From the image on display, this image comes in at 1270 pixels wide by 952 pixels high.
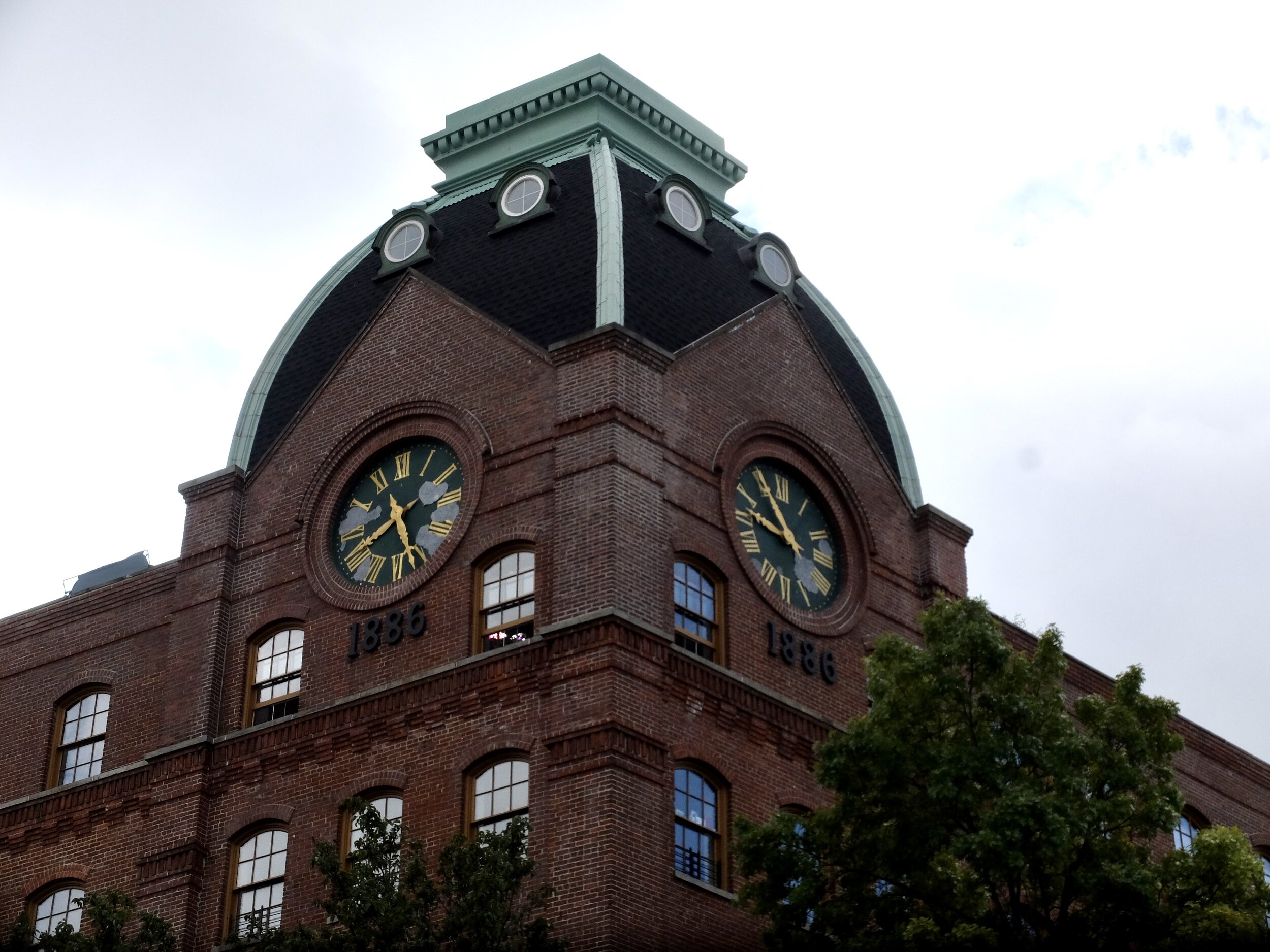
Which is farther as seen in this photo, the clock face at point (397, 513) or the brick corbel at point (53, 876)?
the brick corbel at point (53, 876)

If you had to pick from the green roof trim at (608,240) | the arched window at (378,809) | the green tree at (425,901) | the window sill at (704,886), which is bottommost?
the green tree at (425,901)

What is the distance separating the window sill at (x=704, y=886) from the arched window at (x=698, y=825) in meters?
0.10

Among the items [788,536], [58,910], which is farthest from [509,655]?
[58,910]

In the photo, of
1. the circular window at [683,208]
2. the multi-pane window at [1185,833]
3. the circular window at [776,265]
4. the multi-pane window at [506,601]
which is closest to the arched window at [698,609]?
the multi-pane window at [506,601]

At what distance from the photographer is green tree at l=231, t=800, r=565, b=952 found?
1215 inches

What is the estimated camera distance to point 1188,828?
156 ft

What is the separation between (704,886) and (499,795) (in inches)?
134

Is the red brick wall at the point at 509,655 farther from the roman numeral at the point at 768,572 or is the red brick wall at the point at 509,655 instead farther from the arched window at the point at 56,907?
the roman numeral at the point at 768,572

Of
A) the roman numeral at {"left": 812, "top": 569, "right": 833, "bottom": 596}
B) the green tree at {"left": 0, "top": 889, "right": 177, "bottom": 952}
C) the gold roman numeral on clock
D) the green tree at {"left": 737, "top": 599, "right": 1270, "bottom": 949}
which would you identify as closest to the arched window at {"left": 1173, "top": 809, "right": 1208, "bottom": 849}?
the roman numeral at {"left": 812, "top": 569, "right": 833, "bottom": 596}

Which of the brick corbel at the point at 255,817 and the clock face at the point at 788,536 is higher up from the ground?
the clock face at the point at 788,536

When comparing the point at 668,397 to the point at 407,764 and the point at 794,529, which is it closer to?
the point at 794,529

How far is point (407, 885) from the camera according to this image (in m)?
31.8

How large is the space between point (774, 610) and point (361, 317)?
9.98 m

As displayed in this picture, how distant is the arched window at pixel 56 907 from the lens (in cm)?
4078
